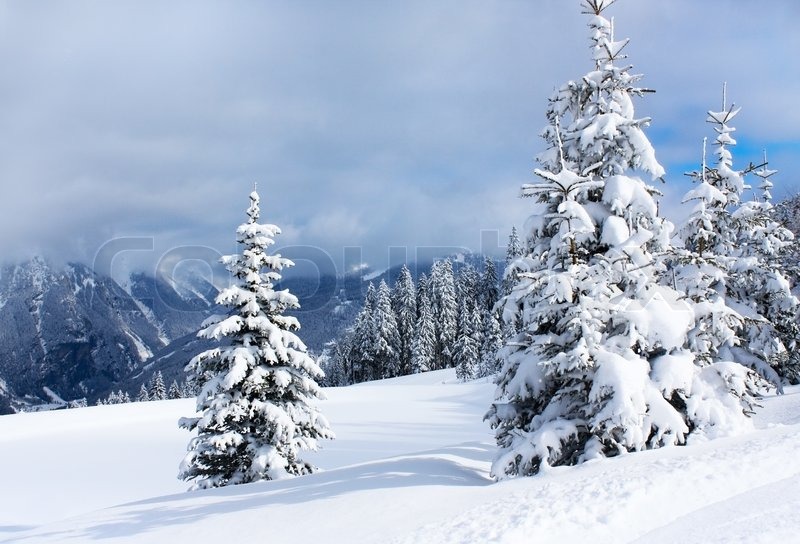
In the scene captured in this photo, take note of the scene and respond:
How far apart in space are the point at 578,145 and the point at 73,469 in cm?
2341

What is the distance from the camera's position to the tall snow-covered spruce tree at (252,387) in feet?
43.1

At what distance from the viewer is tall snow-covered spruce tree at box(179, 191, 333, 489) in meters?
13.1

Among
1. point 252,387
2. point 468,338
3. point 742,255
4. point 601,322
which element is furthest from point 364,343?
point 601,322

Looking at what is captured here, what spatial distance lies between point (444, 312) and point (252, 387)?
50289mm

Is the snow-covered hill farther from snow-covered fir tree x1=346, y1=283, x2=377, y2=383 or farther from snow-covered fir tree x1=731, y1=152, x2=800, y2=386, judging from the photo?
snow-covered fir tree x1=346, y1=283, x2=377, y2=383

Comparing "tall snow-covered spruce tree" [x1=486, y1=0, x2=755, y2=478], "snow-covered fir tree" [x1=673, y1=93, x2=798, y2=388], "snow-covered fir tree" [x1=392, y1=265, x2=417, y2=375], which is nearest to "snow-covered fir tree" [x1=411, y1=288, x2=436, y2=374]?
"snow-covered fir tree" [x1=392, y1=265, x2=417, y2=375]

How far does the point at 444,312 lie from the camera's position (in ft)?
206

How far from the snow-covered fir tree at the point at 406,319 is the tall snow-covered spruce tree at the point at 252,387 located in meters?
50.1

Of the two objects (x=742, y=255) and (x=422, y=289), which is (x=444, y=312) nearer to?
(x=422, y=289)

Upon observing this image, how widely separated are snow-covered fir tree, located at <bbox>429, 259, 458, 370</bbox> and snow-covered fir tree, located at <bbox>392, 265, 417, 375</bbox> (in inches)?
123

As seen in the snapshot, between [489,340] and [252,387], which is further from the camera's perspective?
[489,340]

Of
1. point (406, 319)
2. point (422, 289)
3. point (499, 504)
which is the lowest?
point (499, 504)

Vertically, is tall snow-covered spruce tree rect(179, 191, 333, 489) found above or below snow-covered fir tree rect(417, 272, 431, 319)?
below

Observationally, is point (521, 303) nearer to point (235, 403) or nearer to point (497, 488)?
point (497, 488)
